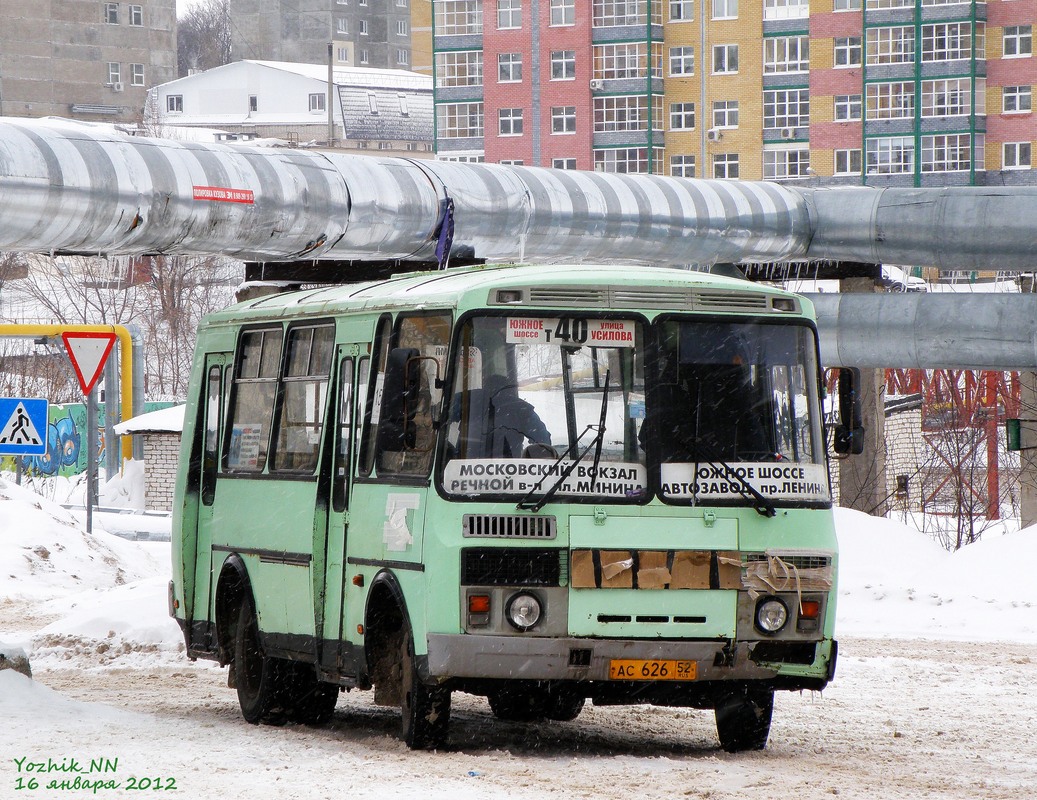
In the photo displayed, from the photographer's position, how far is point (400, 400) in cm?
954

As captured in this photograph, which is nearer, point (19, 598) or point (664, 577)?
point (664, 577)

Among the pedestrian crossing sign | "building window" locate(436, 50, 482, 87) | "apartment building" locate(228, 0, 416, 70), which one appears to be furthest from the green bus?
"apartment building" locate(228, 0, 416, 70)

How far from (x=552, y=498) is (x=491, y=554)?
408 millimetres

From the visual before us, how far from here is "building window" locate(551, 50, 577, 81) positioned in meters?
82.8

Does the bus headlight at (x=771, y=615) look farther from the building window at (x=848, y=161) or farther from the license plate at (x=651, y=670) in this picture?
the building window at (x=848, y=161)

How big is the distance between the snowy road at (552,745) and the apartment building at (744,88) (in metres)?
66.3

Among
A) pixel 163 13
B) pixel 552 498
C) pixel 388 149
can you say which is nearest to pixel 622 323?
pixel 552 498

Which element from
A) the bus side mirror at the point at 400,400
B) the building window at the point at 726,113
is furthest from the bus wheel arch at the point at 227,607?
the building window at the point at 726,113

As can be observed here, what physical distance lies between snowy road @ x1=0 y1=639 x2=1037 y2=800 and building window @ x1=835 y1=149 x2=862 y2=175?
227 feet

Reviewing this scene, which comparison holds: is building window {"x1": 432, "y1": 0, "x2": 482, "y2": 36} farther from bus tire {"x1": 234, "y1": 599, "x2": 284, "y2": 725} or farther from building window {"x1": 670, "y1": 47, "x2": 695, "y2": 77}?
bus tire {"x1": 234, "y1": 599, "x2": 284, "y2": 725}

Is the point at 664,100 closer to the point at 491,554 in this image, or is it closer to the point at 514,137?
the point at 514,137

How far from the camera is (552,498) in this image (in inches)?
353

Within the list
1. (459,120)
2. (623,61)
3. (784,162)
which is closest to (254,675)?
(623,61)

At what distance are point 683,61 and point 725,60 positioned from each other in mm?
1919
